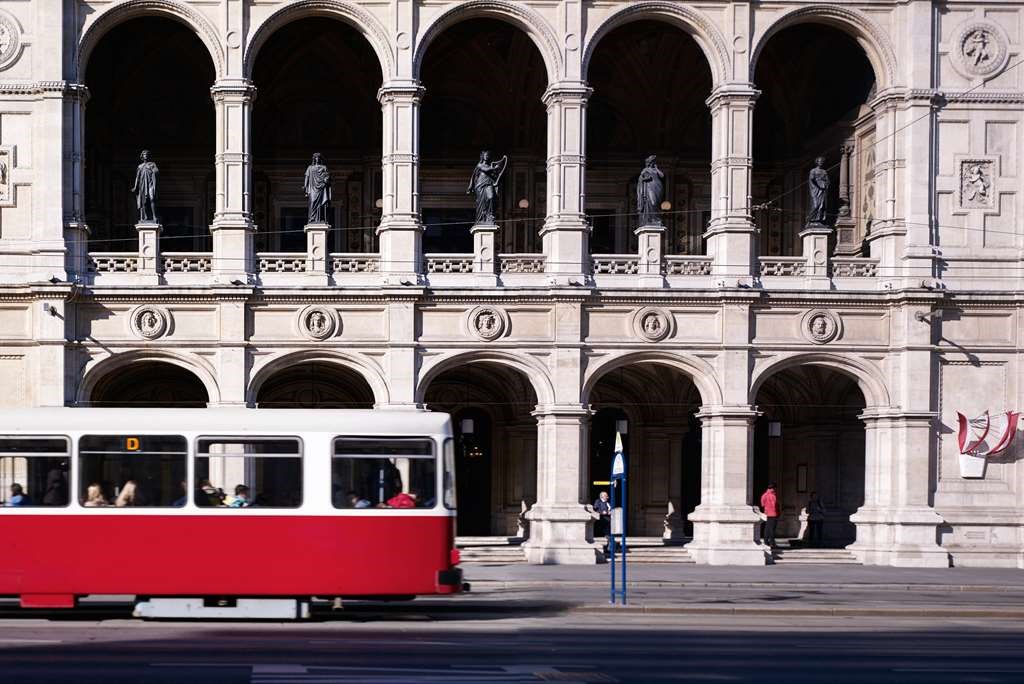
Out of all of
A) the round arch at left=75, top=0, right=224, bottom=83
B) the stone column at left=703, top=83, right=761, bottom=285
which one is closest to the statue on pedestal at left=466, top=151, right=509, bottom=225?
the stone column at left=703, top=83, right=761, bottom=285

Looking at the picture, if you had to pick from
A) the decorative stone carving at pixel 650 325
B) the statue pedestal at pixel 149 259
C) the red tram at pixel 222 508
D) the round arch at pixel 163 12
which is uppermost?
the round arch at pixel 163 12

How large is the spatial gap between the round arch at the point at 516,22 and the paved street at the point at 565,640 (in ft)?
42.4

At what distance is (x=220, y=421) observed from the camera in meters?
20.2

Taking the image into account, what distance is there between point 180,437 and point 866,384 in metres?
19.4

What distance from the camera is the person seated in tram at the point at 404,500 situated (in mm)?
20531

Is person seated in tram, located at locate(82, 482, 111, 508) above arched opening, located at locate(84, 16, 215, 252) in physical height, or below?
below

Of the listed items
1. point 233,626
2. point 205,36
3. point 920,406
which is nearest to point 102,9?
point 205,36

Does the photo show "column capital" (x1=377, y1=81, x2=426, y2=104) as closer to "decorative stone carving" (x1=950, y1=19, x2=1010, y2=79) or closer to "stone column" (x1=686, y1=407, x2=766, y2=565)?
"stone column" (x1=686, y1=407, x2=766, y2=565)

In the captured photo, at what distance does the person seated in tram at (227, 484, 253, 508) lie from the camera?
20214 millimetres

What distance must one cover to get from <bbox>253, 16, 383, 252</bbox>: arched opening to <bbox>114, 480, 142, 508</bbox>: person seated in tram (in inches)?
781

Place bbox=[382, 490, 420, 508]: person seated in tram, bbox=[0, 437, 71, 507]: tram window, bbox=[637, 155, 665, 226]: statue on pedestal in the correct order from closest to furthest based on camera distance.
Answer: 1. bbox=[0, 437, 71, 507]: tram window
2. bbox=[382, 490, 420, 508]: person seated in tram
3. bbox=[637, 155, 665, 226]: statue on pedestal

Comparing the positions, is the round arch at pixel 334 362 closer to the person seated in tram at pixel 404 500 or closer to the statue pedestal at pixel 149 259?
the statue pedestal at pixel 149 259

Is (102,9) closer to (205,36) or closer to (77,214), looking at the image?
(205,36)

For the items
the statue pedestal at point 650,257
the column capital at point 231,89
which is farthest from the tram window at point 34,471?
the statue pedestal at point 650,257
